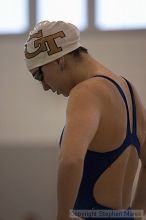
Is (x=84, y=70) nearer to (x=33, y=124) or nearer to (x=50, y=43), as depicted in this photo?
(x=50, y=43)

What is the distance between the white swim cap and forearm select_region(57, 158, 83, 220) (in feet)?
1.01

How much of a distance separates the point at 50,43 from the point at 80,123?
0.85 feet

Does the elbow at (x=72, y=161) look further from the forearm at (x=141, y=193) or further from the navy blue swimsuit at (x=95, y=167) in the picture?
the forearm at (x=141, y=193)

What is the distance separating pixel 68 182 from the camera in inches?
33.8

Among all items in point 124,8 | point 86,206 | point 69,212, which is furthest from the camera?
Result: point 124,8

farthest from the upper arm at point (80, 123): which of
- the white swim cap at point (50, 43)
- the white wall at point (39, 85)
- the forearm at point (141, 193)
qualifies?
the white wall at point (39, 85)

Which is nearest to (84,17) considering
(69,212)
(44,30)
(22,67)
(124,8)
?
(124,8)

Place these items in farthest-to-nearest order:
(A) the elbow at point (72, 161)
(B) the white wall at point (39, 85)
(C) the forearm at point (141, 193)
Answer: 1. (B) the white wall at point (39, 85)
2. (C) the forearm at point (141, 193)
3. (A) the elbow at point (72, 161)

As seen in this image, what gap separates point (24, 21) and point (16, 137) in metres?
0.74

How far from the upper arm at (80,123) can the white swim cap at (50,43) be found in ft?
0.46

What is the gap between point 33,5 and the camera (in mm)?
2744

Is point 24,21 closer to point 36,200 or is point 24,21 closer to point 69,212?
point 36,200

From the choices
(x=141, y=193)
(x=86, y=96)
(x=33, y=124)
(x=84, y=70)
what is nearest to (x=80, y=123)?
(x=86, y=96)

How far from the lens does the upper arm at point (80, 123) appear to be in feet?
2.84
